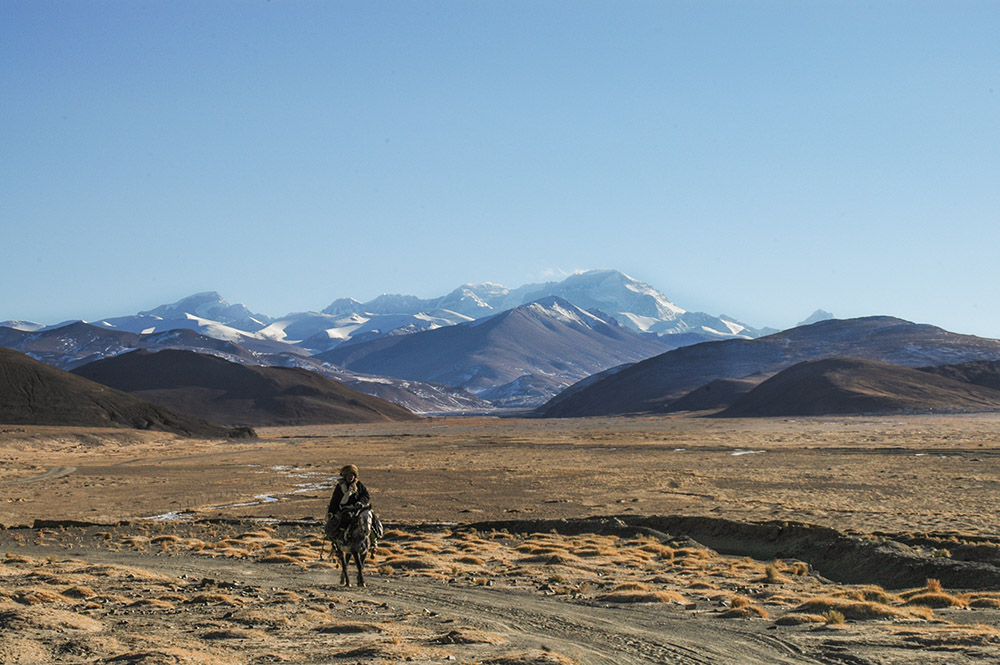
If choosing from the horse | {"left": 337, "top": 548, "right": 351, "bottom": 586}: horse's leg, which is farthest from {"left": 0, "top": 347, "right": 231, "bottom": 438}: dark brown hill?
the horse

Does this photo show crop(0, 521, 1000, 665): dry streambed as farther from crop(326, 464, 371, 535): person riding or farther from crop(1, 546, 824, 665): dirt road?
crop(326, 464, 371, 535): person riding

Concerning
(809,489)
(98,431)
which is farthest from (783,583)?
(98,431)

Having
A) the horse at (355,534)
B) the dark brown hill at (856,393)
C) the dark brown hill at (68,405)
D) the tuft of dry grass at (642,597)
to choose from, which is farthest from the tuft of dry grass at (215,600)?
the dark brown hill at (856,393)

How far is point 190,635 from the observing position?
41.7 feet

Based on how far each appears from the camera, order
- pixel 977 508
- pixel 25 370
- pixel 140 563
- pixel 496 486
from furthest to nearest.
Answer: pixel 25 370 < pixel 496 486 < pixel 977 508 < pixel 140 563

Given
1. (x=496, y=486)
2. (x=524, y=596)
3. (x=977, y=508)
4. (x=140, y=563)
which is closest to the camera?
(x=524, y=596)

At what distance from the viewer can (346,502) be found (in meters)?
16.9

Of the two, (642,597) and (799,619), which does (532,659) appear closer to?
(799,619)

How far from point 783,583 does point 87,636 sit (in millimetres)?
13748

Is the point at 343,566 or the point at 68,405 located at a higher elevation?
the point at 343,566

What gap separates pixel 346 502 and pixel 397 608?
2.24 metres

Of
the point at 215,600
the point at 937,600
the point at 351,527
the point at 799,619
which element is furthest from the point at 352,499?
the point at 937,600

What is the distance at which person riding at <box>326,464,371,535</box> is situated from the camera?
1691 cm

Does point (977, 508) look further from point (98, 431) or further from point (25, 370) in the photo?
point (25, 370)
